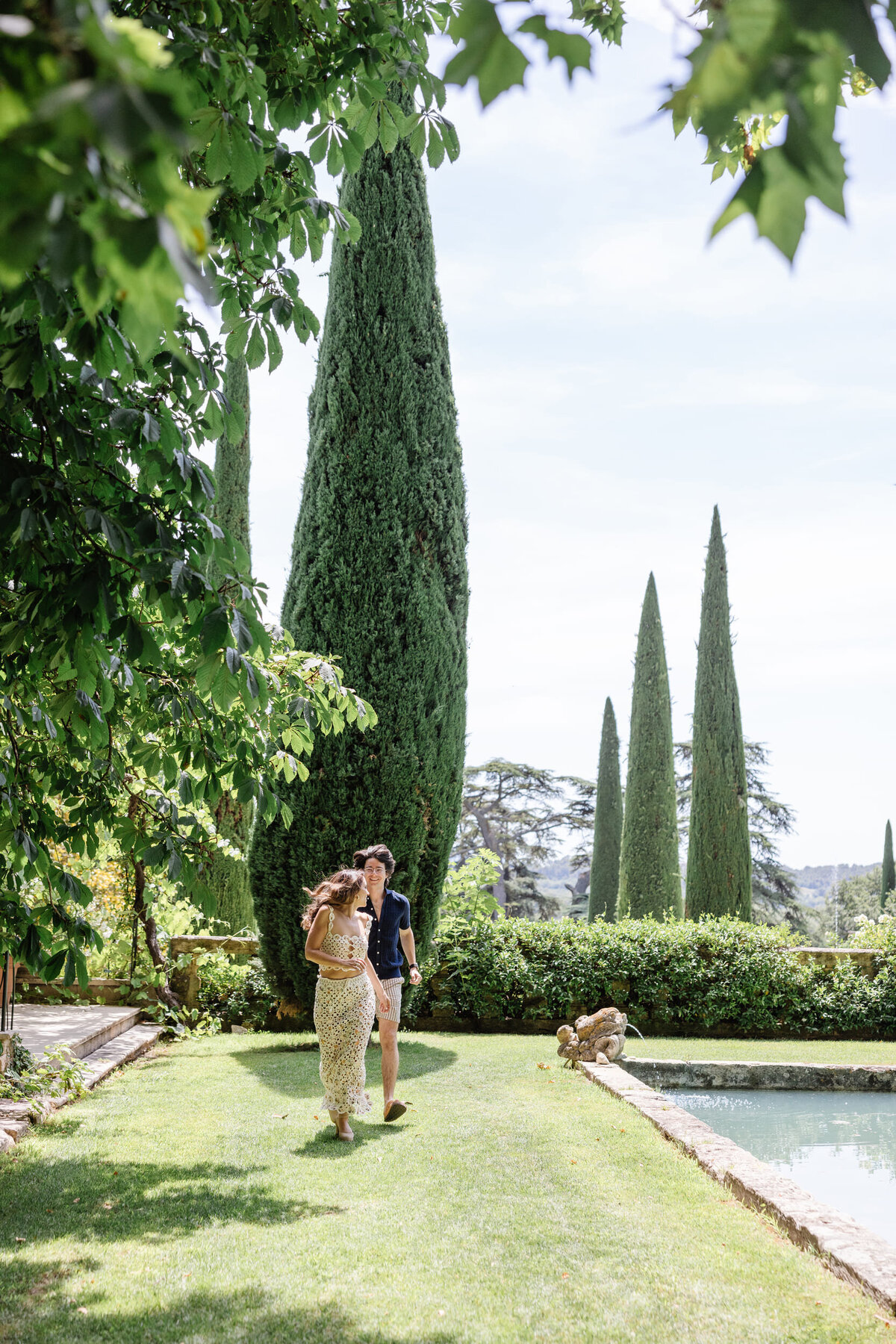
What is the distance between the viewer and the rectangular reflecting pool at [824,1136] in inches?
238

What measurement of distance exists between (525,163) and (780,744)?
27.9 meters

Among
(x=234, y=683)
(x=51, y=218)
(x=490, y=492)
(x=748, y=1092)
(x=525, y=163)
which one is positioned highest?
(x=490, y=492)

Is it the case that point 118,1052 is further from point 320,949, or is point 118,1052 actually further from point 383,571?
point 383,571

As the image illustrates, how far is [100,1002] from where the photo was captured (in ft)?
33.6

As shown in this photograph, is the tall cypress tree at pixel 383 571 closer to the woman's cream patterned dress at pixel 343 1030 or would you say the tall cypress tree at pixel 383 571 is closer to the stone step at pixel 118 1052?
the stone step at pixel 118 1052

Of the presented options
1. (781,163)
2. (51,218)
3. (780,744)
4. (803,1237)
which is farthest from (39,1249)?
(780,744)

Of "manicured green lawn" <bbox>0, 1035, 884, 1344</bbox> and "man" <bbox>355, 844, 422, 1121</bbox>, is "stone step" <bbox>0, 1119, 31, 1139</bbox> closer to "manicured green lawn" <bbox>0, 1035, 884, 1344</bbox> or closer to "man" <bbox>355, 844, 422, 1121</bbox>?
"manicured green lawn" <bbox>0, 1035, 884, 1344</bbox>

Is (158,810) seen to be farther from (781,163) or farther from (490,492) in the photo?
(490,492)

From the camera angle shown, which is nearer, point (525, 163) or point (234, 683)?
point (234, 683)

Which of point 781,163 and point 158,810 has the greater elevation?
point 781,163

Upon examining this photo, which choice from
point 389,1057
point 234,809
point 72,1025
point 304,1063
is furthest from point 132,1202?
point 234,809

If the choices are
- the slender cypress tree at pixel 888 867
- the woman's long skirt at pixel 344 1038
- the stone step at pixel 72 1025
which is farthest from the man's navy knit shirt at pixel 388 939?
the slender cypress tree at pixel 888 867

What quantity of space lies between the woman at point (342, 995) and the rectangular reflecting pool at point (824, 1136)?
293cm

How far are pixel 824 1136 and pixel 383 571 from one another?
6.50 metres
